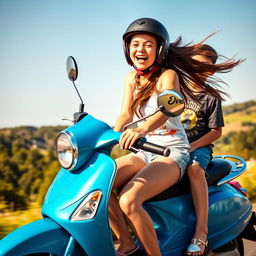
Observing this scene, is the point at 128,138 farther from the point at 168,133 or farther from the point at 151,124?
the point at 168,133

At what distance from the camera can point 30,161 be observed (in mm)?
6410

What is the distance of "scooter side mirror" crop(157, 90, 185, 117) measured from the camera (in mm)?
1895

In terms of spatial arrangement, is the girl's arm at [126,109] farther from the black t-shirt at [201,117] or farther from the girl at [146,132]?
the black t-shirt at [201,117]

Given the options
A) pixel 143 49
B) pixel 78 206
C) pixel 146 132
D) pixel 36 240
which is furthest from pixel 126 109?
pixel 36 240

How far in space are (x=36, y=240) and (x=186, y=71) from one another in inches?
63.0

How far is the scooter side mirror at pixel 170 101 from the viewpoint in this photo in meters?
1.89

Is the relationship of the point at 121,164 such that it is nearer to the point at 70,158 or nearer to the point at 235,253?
the point at 70,158

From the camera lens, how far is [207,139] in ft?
10.0

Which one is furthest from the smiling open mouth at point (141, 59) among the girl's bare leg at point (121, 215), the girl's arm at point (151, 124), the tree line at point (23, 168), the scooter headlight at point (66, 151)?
the tree line at point (23, 168)

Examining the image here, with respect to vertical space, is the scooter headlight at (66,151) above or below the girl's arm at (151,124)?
below

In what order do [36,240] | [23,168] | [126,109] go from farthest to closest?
[23,168] → [126,109] → [36,240]

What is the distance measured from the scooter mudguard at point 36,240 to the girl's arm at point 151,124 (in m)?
0.55

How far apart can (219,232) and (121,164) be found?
0.87 meters

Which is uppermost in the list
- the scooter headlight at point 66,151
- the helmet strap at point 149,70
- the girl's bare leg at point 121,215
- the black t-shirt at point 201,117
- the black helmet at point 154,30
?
the black helmet at point 154,30
